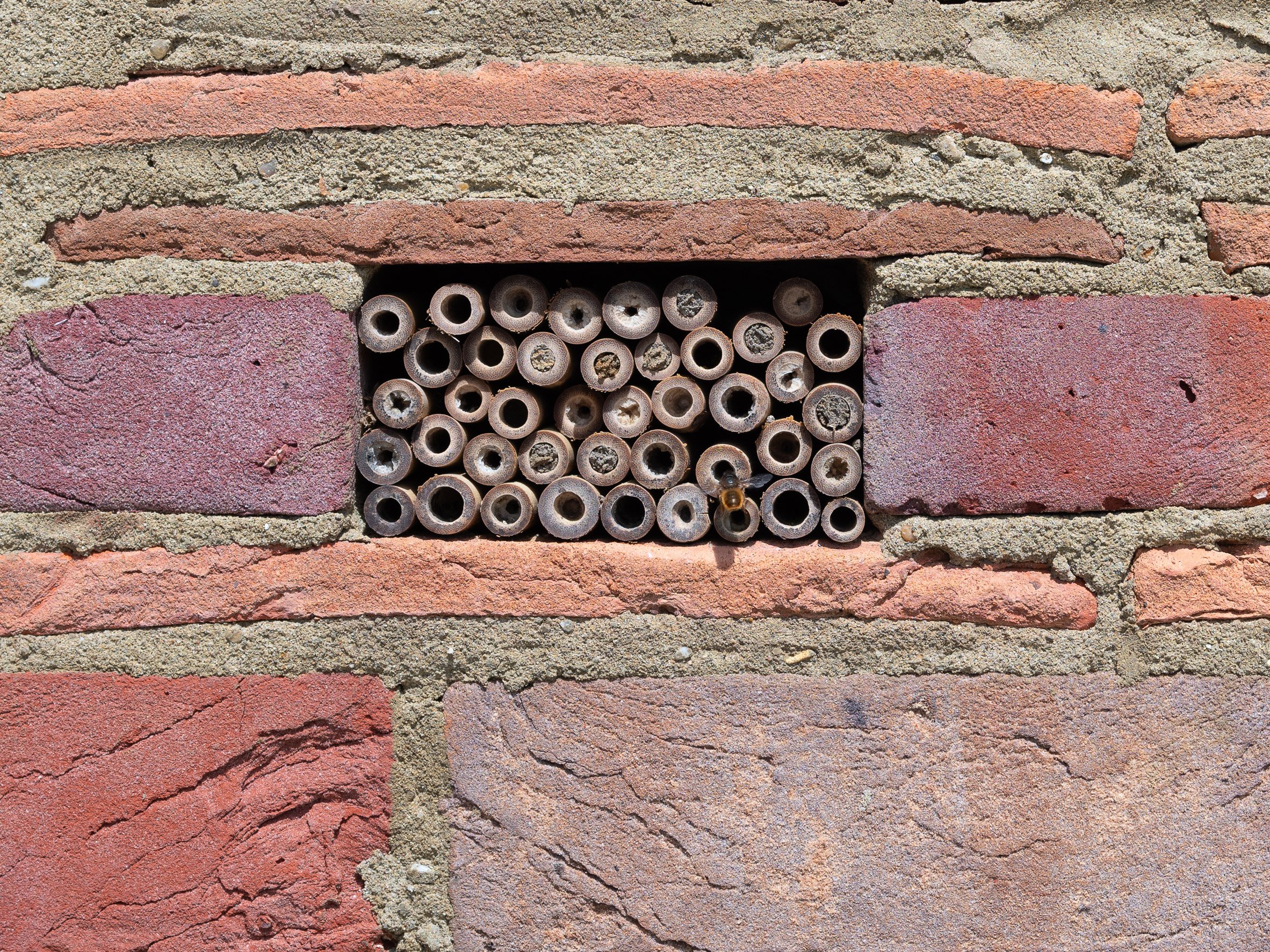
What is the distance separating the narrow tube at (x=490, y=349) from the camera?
4.33 feet

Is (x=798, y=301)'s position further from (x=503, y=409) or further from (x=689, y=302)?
(x=503, y=409)

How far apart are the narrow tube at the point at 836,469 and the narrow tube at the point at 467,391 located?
51cm

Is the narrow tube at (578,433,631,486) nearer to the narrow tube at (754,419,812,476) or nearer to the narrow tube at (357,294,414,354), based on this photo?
the narrow tube at (754,419,812,476)

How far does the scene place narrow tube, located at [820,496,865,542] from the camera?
133 cm

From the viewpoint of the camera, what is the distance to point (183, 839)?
4.38 feet

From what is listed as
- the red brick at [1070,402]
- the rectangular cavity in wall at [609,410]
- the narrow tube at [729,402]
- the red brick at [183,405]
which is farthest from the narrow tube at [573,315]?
the red brick at [1070,402]

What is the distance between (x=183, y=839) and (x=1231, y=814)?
1599 millimetres

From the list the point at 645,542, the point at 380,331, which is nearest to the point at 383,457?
Answer: the point at 380,331

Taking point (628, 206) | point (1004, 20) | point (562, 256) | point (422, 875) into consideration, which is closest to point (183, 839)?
point (422, 875)

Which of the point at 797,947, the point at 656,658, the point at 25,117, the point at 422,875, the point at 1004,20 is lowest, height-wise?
the point at 797,947

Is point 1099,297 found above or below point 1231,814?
above

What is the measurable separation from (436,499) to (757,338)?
1.82 ft

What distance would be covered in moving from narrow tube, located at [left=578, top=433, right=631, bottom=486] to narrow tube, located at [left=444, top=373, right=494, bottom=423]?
16 centimetres

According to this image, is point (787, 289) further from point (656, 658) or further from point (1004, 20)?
point (656, 658)
